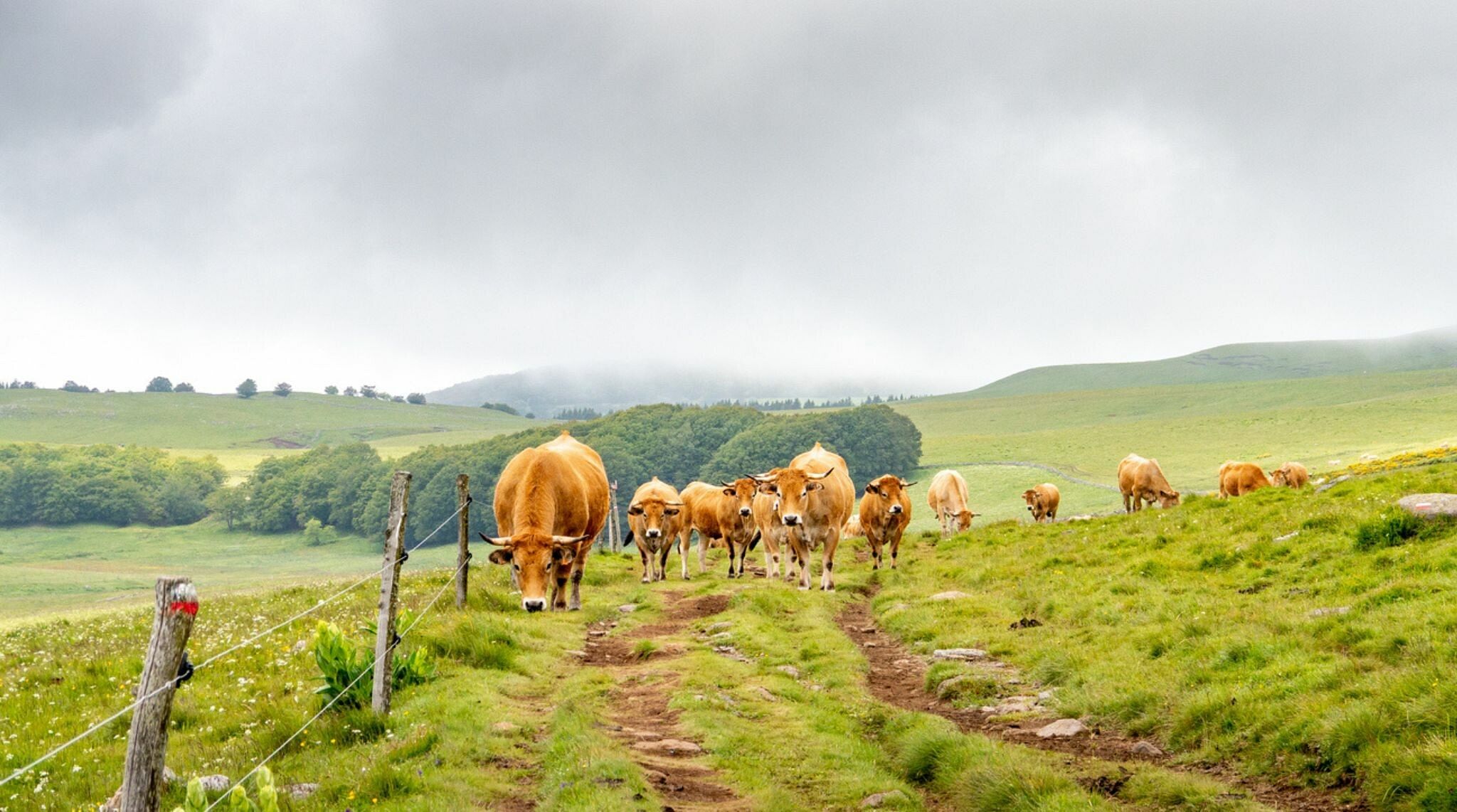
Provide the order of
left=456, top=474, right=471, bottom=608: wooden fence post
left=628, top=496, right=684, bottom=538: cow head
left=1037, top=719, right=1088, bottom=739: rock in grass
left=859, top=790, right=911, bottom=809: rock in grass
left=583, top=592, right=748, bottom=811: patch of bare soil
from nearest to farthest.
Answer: left=859, top=790, right=911, bottom=809: rock in grass
left=583, top=592, right=748, bottom=811: patch of bare soil
left=1037, top=719, right=1088, bottom=739: rock in grass
left=456, top=474, right=471, bottom=608: wooden fence post
left=628, top=496, right=684, bottom=538: cow head

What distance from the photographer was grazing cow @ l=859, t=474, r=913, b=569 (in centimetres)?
2669

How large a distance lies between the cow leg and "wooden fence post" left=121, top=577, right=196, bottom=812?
1782 centimetres

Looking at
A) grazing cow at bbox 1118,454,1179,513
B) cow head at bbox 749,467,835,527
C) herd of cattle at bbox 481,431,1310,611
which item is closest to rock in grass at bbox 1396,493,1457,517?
cow head at bbox 749,467,835,527

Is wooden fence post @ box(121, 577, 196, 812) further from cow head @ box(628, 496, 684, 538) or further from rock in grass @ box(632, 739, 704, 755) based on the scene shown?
cow head @ box(628, 496, 684, 538)

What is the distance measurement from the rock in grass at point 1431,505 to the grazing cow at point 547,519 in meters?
14.3

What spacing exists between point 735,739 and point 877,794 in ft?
7.01

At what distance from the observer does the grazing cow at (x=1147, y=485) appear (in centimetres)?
3716

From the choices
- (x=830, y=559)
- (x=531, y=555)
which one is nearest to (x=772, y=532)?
(x=830, y=559)

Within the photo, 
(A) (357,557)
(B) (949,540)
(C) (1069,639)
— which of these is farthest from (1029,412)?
(C) (1069,639)

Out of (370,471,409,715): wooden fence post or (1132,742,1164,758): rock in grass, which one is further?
(370,471,409,715): wooden fence post

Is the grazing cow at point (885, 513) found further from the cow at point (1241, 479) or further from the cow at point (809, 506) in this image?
the cow at point (1241, 479)

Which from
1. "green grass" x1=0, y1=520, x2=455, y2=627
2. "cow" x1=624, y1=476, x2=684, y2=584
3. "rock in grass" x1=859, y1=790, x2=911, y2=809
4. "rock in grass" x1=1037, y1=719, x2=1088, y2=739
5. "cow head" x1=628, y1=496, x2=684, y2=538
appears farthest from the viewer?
"green grass" x1=0, y1=520, x2=455, y2=627

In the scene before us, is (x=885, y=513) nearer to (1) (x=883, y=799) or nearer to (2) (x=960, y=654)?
(2) (x=960, y=654)

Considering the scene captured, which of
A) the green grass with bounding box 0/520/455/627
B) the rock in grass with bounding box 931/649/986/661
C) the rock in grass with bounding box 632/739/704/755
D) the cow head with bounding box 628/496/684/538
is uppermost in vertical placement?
the cow head with bounding box 628/496/684/538
